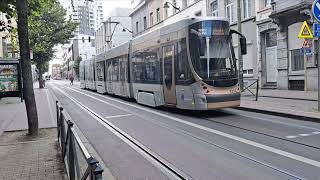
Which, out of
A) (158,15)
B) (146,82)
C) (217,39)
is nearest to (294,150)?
(217,39)

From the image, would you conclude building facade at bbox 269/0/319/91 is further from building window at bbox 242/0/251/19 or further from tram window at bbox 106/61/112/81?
tram window at bbox 106/61/112/81

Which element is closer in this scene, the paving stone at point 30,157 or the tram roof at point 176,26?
the paving stone at point 30,157

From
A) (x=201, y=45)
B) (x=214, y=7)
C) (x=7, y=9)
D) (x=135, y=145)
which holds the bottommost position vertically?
(x=135, y=145)

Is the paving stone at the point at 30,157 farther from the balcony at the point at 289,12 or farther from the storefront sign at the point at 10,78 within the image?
the balcony at the point at 289,12

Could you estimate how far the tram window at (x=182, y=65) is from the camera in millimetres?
14328

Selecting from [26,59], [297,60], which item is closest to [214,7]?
[297,60]

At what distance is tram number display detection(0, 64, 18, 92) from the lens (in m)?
25.6

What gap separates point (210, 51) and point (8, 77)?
15876 mm

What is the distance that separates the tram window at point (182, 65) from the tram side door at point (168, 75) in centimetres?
55

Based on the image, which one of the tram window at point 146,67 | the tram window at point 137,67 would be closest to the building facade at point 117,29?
the tram window at point 137,67

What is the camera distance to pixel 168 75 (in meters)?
15.9

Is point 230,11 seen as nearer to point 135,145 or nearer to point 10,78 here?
point 10,78

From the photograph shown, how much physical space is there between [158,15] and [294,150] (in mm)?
42186

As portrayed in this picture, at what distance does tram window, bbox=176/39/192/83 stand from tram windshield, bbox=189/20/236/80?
1.15 feet
